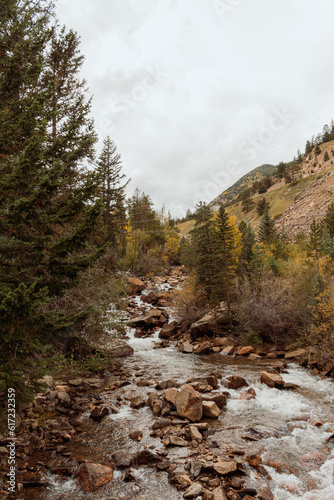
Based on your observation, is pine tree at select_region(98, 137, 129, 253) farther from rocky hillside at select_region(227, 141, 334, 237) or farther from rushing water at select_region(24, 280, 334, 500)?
rocky hillside at select_region(227, 141, 334, 237)

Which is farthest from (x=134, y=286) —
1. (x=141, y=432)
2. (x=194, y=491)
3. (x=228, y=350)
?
(x=194, y=491)

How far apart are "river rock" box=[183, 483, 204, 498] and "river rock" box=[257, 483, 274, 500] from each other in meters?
1.04

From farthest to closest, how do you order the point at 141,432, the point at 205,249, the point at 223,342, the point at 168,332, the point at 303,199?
the point at 303,199 < the point at 205,249 < the point at 168,332 < the point at 223,342 < the point at 141,432

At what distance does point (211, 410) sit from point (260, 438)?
1607 mm

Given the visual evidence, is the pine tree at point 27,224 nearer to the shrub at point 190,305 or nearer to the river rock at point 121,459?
the river rock at point 121,459

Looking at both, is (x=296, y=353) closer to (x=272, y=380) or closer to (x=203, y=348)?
(x=272, y=380)

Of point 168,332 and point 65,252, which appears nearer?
point 65,252

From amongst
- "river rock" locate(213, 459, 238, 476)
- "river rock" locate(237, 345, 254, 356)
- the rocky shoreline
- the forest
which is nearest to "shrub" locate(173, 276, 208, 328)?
A: the forest

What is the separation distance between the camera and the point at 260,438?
22.9 feet

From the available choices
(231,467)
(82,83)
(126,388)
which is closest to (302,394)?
(231,467)

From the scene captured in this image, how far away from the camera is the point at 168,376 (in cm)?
1236

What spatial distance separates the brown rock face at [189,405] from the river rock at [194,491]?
2733 mm

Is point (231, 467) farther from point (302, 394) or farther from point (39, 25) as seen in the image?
point (39, 25)

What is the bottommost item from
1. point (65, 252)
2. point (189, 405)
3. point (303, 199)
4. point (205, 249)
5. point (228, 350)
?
point (228, 350)
